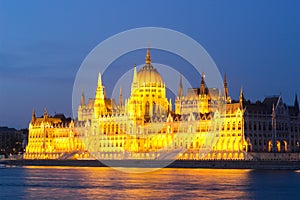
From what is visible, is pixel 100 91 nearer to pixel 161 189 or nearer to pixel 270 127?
pixel 270 127

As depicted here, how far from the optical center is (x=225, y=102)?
14150cm

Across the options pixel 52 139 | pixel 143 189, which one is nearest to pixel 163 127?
pixel 52 139

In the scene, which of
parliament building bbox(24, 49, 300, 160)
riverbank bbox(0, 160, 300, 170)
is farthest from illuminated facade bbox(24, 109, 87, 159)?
riverbank bbox(0, 160, 300, 170)

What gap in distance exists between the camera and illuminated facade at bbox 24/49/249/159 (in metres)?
134

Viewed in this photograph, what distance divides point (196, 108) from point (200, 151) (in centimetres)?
1644

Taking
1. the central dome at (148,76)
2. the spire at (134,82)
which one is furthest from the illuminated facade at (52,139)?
Result: the central dome at (148,76)

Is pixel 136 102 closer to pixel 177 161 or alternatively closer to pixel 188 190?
pixel 177 161

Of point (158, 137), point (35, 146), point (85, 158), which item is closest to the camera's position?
point (158, 137)

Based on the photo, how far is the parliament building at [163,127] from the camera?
13188cm

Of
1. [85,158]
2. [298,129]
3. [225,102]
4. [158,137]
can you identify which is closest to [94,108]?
[85,158]

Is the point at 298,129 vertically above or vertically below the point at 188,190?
above

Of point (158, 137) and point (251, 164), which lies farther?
point (158, 137)

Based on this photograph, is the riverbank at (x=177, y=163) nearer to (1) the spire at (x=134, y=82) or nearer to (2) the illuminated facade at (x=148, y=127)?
(2) the illuminated facade at (x=148, y=127)

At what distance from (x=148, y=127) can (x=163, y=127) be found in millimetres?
5109
